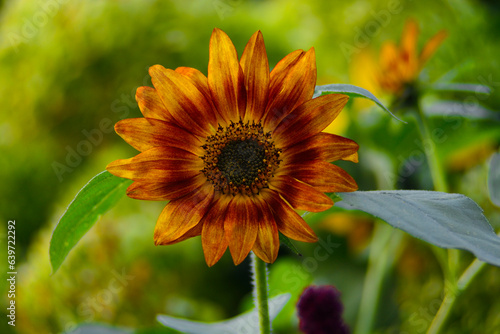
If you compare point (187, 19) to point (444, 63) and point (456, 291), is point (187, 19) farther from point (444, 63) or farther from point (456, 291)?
point (456, 291)

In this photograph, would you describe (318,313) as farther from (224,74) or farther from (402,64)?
(402,64)

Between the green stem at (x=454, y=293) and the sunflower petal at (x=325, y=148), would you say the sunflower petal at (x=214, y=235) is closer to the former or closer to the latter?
the sunflower petal at (x=325, y=148)

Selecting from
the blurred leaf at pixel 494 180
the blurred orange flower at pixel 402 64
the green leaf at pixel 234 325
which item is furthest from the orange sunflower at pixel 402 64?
the green leaf at pixel 234 325

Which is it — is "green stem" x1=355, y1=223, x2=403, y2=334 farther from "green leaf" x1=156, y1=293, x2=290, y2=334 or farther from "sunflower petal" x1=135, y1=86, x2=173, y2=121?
"sunflower petal" x1=135, y1=86, x2=173, y2=121

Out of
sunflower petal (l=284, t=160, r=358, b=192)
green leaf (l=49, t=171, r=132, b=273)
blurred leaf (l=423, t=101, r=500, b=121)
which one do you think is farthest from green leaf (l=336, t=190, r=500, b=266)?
blurred leaf (l=423, t=101, r=500, b=121)

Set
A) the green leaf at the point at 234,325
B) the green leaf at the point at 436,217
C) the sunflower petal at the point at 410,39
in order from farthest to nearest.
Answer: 1. the sunflower petal at the point at 410,39
2. the green leaf at the point at 234,325
3. the green leaf at the point at 436,217
